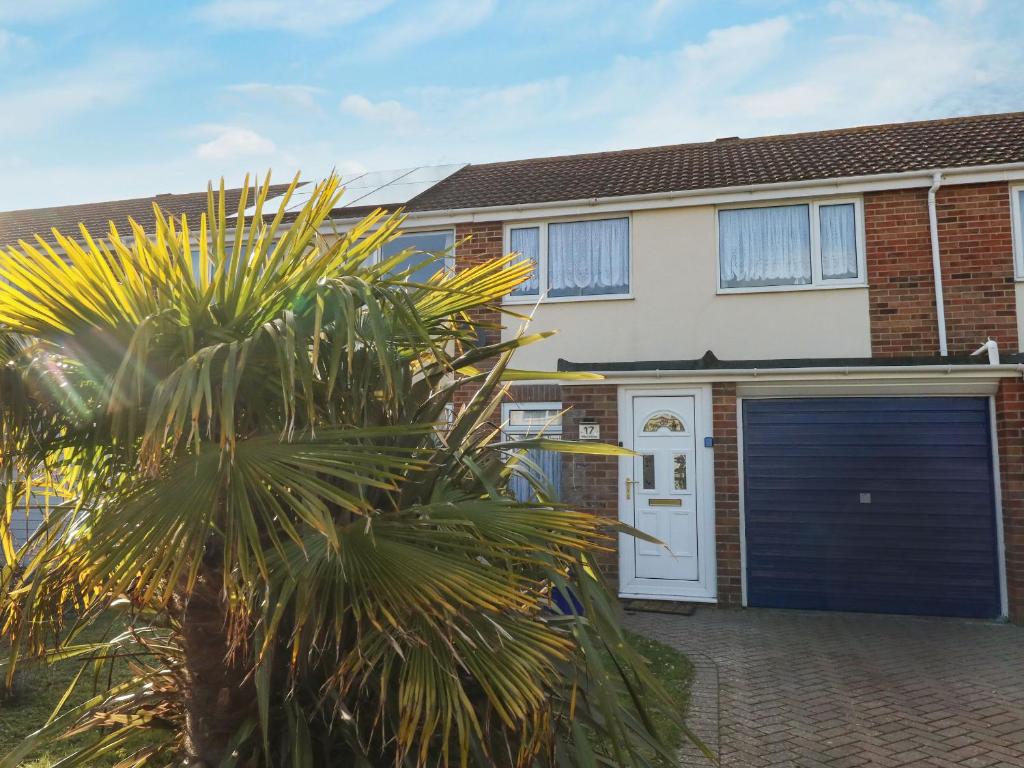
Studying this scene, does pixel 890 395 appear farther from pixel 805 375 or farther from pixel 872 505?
pixel 872 505

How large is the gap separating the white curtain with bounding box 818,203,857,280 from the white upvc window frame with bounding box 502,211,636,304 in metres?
2.27

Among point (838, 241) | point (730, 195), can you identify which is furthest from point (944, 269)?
point (730, 195)

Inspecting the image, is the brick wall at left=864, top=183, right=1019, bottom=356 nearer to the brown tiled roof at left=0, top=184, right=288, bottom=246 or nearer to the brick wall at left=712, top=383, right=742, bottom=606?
the brick wall at left=712, top=383, right=742, bottom=606

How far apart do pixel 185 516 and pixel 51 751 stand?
10.6 feet

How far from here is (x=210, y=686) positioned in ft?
9.70

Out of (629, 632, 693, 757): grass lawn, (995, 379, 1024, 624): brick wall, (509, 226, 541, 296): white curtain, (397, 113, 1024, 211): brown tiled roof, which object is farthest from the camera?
(509, 226, 541, 296): white curtain

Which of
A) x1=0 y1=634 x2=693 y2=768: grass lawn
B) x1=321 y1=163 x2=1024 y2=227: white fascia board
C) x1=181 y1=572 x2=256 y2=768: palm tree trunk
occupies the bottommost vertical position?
x1=0 y1=634 x2=693 y2=768: grass lawn

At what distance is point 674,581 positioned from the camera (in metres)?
9.44

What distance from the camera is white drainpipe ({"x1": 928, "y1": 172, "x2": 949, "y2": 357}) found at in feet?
30.0

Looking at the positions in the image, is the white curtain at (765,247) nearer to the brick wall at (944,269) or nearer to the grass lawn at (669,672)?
the brick wall at (944,269)

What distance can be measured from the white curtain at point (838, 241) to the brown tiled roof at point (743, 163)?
441 mm

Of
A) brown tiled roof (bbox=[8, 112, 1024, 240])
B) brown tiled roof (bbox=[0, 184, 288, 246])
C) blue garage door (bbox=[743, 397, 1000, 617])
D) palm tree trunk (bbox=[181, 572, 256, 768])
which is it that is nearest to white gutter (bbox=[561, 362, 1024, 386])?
blue garage door (bbox=[743, 397, 1000, 617])

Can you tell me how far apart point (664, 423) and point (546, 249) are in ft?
9.18

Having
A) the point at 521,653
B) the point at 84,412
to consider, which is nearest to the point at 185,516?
the point at 84,412
